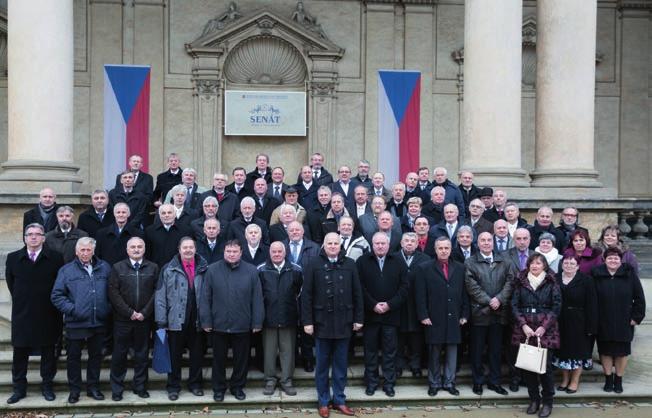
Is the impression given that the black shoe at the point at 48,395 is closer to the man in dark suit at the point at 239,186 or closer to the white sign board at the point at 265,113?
the man in dark suit at the point at 239,186

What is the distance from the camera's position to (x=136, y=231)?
8258mm

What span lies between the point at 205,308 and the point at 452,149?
11164 mm

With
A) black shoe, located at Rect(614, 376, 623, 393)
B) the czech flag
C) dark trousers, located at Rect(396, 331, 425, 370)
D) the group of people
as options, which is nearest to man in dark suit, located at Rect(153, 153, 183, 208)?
the group of people

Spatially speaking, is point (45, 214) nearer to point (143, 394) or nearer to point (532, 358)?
point (143, 394)

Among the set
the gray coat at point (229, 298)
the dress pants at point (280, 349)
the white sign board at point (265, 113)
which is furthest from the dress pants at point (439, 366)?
the white sign board at point (265, 113)

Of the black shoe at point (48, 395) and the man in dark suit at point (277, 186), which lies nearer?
the black shoe at point (48, 395)

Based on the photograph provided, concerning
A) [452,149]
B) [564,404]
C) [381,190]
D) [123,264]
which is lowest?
[564,404]

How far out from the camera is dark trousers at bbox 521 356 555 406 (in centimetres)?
739

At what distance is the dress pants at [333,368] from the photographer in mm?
7449

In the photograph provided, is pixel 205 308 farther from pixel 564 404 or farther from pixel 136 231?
pixel 564 404

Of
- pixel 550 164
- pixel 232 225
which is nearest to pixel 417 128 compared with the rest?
pixel 550 164

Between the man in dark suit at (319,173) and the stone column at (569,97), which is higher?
the stone column at (569,97)

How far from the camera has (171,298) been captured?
24.6ft

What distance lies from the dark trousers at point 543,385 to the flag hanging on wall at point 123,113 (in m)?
10.8
